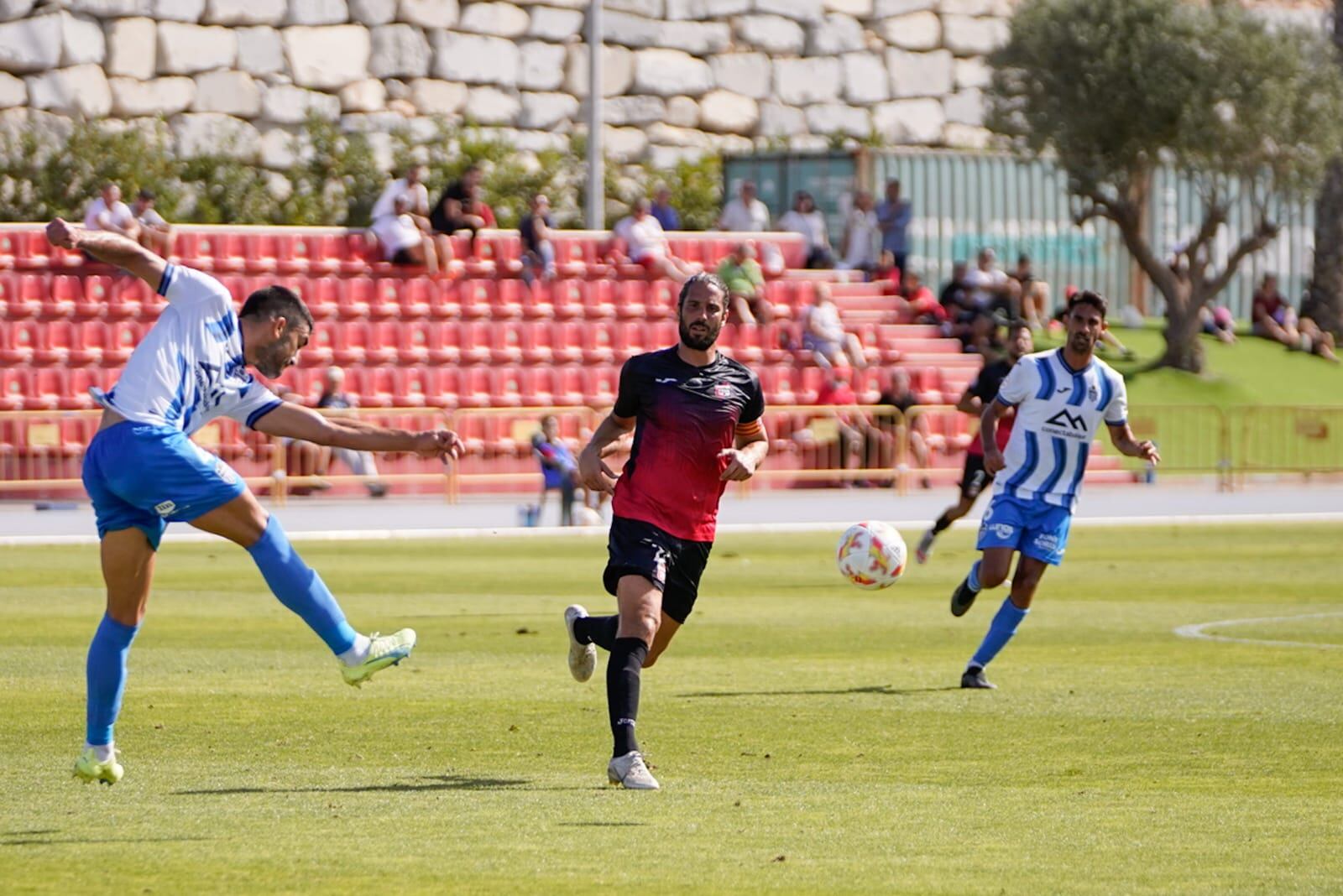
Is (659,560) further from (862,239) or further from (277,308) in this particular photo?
(862,239)

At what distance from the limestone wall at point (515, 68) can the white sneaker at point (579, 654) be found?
30.1 m

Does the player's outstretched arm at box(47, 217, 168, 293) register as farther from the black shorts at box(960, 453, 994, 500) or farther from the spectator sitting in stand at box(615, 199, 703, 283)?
the spectator sitting in stand at box(615, 199, 703, 283)

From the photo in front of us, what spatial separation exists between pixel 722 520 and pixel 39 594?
11527mm

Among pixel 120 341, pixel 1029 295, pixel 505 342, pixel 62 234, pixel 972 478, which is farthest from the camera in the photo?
pixel 1029 295

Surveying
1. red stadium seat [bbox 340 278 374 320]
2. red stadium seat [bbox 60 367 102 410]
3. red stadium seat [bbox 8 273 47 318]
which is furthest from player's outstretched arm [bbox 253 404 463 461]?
red stadium seat [bbox 340 278 374 320]

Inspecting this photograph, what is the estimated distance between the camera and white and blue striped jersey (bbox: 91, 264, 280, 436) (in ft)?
29.3

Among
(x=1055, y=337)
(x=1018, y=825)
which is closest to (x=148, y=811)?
(x=1018, y=825)

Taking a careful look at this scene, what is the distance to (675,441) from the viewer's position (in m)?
9.80

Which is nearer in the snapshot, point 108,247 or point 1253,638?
point 108,247

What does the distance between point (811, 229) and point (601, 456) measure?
29422 millimetres

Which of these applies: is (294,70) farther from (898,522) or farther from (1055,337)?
(898,522)

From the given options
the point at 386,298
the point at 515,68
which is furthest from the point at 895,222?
the point at 386,298

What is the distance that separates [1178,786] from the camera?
9.48 m

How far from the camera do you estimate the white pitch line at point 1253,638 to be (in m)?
15.5
